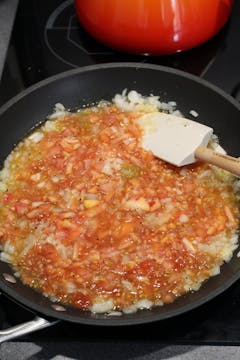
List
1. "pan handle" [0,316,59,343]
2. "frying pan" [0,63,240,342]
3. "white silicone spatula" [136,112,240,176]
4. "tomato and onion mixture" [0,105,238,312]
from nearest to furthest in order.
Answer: "pan handle" [0,316,59,343]
"tomato and onion mixture" [0,105,238,312]
"white silicone spatula" [136,112,240,176]
"frying pan" [0,63,240,342]

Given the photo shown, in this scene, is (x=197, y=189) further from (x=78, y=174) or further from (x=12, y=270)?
(x=12, y=270)

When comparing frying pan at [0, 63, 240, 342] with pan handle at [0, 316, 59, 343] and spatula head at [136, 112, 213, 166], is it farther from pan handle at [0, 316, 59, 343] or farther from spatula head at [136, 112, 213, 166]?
pan handle at [0, 316, 59, 343]

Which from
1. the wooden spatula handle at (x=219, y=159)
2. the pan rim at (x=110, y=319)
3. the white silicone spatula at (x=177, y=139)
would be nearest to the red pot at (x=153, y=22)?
the white silicone spatula at (x=177, y=139)

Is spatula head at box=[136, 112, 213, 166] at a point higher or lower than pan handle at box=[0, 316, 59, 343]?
lower

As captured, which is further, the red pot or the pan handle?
the red pot

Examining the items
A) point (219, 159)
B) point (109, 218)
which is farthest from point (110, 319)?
point (219, 159)

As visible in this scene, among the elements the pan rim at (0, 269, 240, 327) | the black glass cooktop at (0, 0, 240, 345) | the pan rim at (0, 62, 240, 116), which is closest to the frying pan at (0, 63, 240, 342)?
the pan rim at (0, 62, 240, 116)

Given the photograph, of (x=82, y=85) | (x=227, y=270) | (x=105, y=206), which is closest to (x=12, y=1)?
(x=82, y=85)

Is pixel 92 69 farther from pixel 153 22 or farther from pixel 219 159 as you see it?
pixel 219 159
